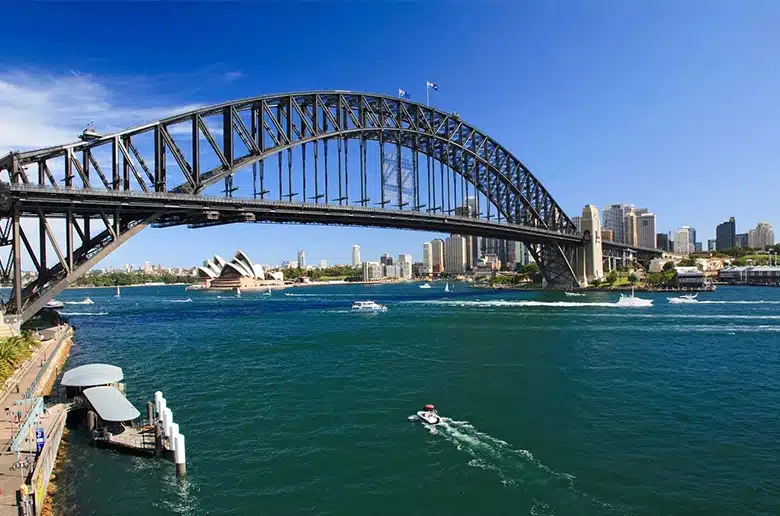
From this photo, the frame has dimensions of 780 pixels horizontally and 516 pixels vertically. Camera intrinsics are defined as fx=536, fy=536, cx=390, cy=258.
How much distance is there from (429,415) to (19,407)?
47.2ft

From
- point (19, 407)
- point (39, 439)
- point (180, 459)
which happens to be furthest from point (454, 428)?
point (19, 407)

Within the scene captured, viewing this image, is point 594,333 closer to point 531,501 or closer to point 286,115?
point 531,501

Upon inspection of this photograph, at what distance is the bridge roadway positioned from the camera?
36344 mm

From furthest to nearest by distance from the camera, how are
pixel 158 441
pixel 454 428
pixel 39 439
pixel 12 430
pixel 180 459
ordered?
pixel 454 428 < pixel 158 441 < pixel 12 430 < pixel 180 459 < pixel 39 439

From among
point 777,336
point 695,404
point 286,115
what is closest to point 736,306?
point 777,336

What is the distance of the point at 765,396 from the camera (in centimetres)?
2417

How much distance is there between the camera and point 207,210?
49.7 meters

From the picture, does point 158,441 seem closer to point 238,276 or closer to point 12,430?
point 12,430

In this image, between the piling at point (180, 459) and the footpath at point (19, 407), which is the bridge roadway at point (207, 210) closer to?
the footpath at point (19, 407)

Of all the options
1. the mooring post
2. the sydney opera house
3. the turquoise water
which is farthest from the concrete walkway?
the sydney opera house

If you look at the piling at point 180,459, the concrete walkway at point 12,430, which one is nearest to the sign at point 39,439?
the concrete walkway at point 12,430

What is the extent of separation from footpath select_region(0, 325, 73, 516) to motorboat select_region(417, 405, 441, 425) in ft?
40.7

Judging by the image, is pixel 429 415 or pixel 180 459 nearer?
pixel 180 459

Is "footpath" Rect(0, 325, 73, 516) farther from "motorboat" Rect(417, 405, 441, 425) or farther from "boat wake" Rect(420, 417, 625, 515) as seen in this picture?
"motorboat" Rect(417, 405, 441, 425)
